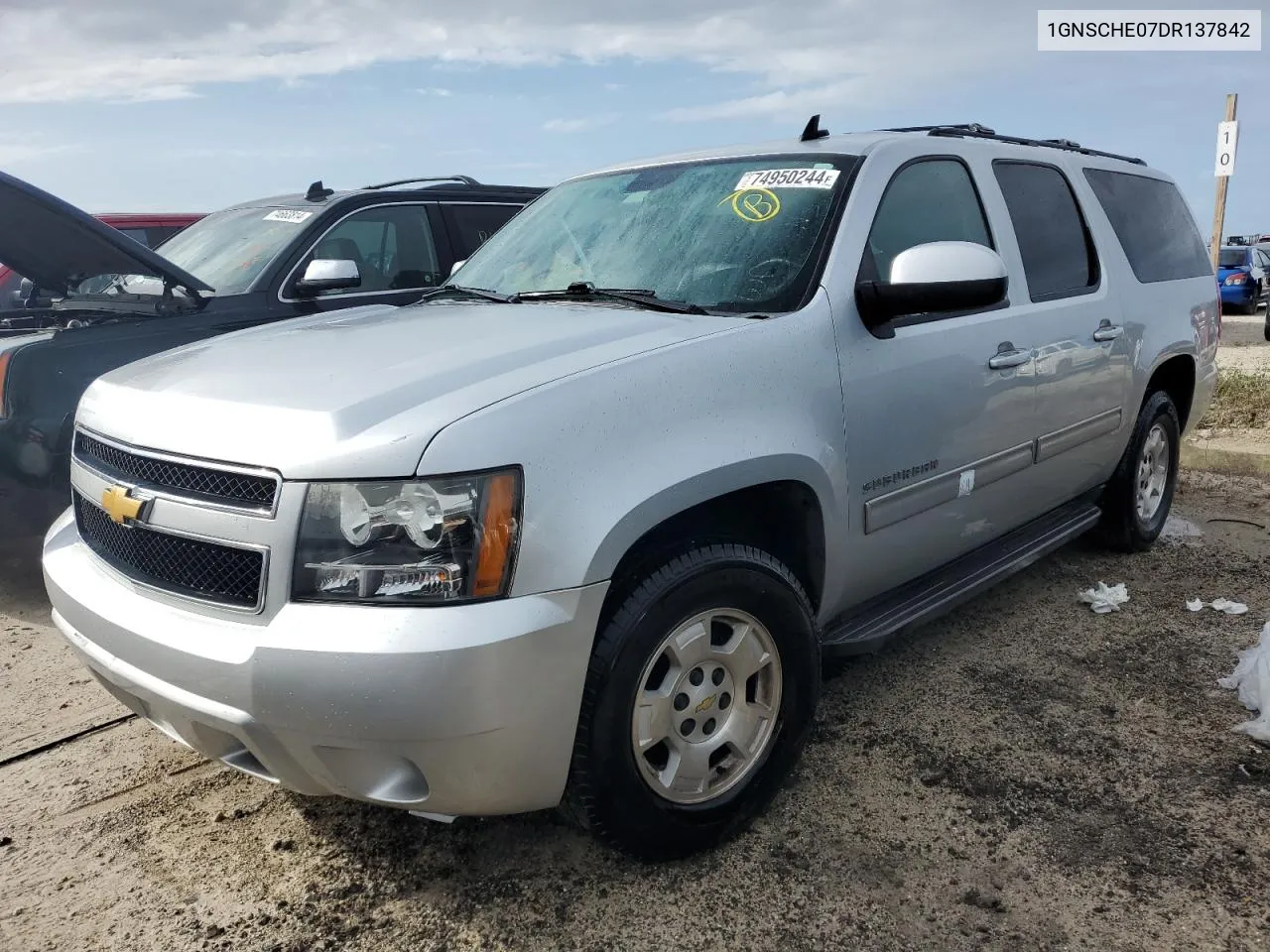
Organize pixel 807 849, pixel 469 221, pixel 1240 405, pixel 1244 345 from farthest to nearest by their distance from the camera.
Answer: pixel 1244 345
pixel 1240 405
pixel 469 221
pixel 807 849

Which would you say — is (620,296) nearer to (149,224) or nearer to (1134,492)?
(1134,492)

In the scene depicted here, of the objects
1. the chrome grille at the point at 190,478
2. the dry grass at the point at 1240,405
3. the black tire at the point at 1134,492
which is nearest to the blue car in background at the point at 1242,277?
the dry grass at the point at 1240,405

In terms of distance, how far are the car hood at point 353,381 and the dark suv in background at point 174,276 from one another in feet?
0.81

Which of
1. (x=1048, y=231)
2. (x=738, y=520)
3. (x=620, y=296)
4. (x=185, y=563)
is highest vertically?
(x=620, y=296)

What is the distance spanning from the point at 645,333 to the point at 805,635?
0.90 m

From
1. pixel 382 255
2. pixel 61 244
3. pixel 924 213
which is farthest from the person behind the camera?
pixel 382 255

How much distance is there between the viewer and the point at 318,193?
592 centimetres

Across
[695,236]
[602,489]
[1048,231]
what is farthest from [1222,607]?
[602,489]

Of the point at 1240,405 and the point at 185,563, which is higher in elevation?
the point at 185,563

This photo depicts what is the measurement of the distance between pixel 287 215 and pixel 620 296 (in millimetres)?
3471

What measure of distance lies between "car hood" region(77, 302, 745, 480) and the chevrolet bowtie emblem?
5.0 inches

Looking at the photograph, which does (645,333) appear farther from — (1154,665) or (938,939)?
(1154,665)

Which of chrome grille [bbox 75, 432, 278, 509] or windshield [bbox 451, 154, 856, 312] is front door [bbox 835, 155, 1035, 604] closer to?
windshield [bbox 451, 154, 856, 312]

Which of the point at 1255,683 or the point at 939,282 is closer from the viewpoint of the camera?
the point at 939,282
